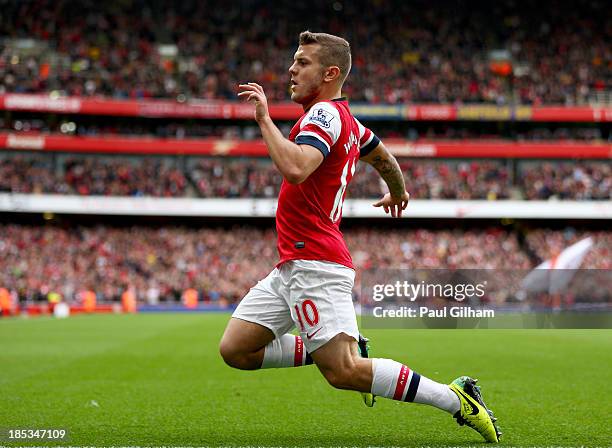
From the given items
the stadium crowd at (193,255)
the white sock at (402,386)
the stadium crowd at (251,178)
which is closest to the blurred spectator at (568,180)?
the stadium crowd at (251,178)

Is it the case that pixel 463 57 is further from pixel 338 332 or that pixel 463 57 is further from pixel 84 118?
pixel 338 332

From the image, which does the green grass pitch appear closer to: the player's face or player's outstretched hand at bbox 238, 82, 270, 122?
player's outstretched hand at bbox 238, 82, 270, 122

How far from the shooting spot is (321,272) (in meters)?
4.59

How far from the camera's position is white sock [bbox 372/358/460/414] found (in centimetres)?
463

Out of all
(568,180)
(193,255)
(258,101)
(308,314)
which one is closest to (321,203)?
(308,314)

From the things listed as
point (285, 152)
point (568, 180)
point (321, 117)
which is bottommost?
point (568, 180)

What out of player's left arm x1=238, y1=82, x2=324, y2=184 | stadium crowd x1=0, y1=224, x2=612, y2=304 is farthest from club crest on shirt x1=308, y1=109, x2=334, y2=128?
stadium crowd x1=0, y1=224, x2=612, y2=304

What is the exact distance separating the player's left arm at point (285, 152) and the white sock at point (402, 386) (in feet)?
4.26

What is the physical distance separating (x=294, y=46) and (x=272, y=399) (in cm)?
4035

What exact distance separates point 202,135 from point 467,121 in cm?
1507

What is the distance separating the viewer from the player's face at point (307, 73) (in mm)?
4719

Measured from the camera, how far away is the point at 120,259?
124 feet

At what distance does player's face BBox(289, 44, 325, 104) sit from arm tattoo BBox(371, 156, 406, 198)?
3.03 ft

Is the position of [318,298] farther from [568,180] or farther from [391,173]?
[568,180]
